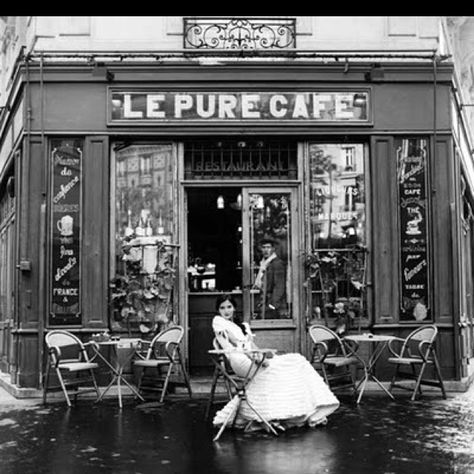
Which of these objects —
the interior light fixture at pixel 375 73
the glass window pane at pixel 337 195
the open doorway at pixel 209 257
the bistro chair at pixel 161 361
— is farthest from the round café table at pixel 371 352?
the interior light fixture at pixel 375 73

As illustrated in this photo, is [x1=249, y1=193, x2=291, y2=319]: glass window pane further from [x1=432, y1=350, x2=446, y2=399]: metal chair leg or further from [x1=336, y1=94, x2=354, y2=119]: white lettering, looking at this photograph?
[x1=432, y1=350, x2=446, y2=399]: metal chair leg

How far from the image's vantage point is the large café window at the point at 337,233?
10.3 metres

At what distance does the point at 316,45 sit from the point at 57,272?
4.51m

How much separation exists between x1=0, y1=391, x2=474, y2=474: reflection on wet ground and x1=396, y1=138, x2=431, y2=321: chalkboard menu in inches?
70.6

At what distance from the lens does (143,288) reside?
33.7 ft

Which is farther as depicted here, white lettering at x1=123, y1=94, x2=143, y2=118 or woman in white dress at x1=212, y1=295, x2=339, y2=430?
white lettering at x1=123, y1=94, x2=143, y2=118

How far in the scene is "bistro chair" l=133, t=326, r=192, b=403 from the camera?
30.2ft

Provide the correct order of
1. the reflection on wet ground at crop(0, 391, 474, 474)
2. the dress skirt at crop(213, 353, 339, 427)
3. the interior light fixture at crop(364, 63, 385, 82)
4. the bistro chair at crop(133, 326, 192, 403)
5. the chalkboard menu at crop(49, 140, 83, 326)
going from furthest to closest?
1. the interior light fixture at crop(364, 63, 385, 82)
2. the chalkboard menu at crop(49, 140, 83, 326)
3. the bistro chair at crop(133, 326, 192, 403)
4. the dress skirt at crop(213, 353, 339, 427)
5. the reflection on wet ground at crop(0, 391, 474, 474)

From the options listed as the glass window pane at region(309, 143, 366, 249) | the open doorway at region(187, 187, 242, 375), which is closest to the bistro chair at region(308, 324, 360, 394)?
the glass window pane at region(309, 143, 366, 249)

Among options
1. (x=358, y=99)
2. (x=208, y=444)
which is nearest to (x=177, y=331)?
(x=208, y=444)

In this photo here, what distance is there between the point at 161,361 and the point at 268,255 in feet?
7.14

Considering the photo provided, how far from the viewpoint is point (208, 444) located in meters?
6.66

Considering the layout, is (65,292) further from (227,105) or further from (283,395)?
(283,395)

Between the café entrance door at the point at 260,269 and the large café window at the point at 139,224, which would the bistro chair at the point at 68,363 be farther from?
the café entrance door at the point at 260,269
